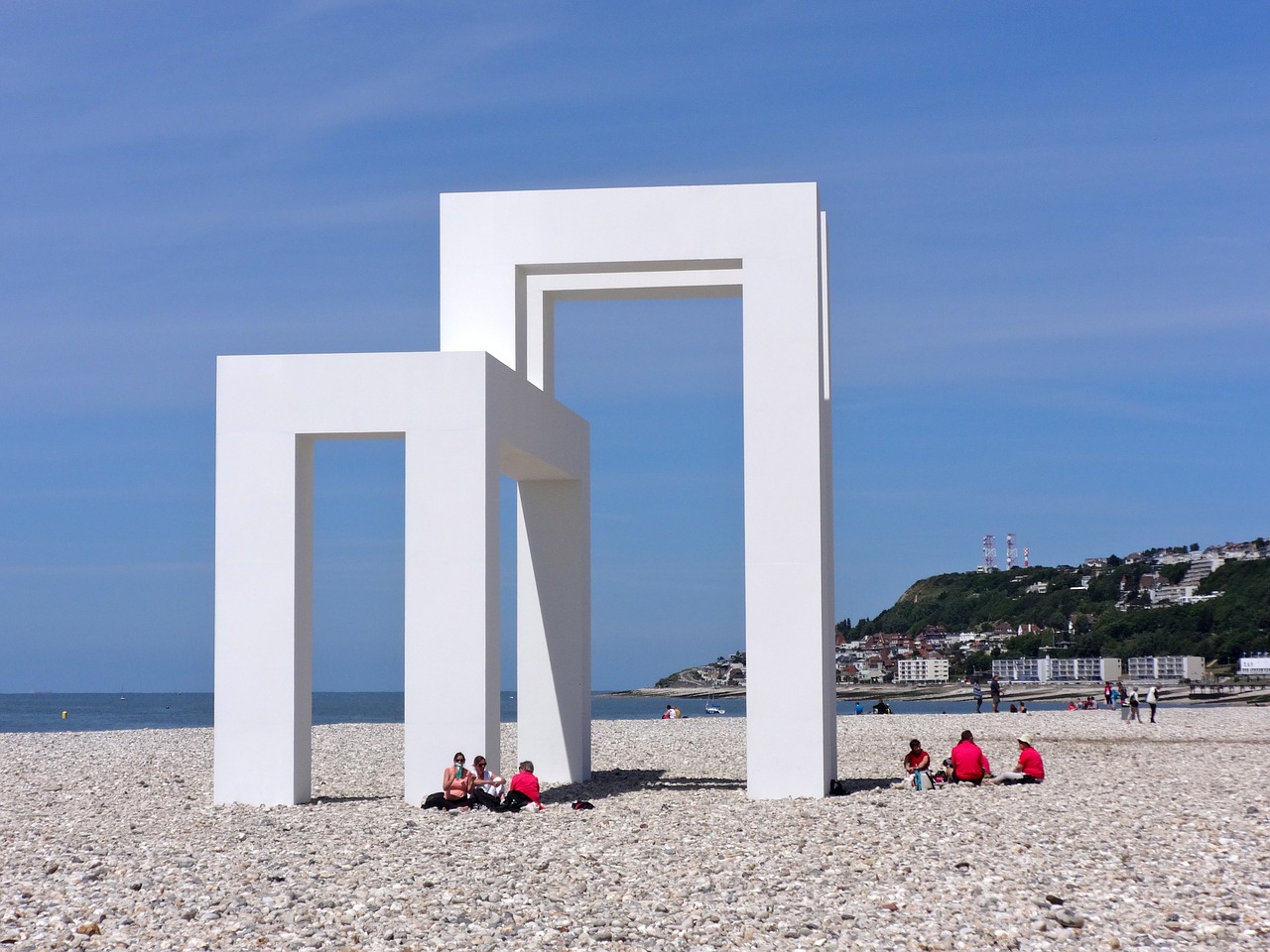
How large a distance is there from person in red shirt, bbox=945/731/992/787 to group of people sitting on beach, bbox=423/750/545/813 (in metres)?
5.04

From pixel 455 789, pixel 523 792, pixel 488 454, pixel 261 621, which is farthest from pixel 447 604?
pixel 523 792

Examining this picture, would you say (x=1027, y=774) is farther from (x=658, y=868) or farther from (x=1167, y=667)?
(x=1167, y=667)

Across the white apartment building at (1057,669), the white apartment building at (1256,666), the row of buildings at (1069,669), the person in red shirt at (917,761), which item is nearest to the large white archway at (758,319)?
the person in red shirt at (917,761)

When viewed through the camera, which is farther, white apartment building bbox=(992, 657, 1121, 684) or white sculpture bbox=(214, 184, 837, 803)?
white apartment building bbox=(992, 657, 1121, 684)

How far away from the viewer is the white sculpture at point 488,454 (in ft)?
45.9

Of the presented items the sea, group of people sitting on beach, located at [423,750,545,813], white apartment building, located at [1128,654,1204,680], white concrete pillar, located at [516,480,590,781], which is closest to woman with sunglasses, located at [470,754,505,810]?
group of people sitting on beach, located at [423,750,545,813]

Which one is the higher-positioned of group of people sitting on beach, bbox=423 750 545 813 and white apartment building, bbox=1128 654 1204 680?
group of people sitting on beach, bbox=423 750 545 813

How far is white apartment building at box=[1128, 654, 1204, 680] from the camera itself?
96.5 meters

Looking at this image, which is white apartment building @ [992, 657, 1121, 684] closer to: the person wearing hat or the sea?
the sea

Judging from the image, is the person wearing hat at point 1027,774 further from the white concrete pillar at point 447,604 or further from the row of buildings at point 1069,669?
the row of buildings at point 1069,669

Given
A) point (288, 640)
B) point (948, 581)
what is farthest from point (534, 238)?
point (948, 581)

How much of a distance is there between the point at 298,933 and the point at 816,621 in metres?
7.73

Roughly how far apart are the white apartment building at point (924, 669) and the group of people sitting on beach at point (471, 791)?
11572cm

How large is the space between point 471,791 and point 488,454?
3.33 metres
